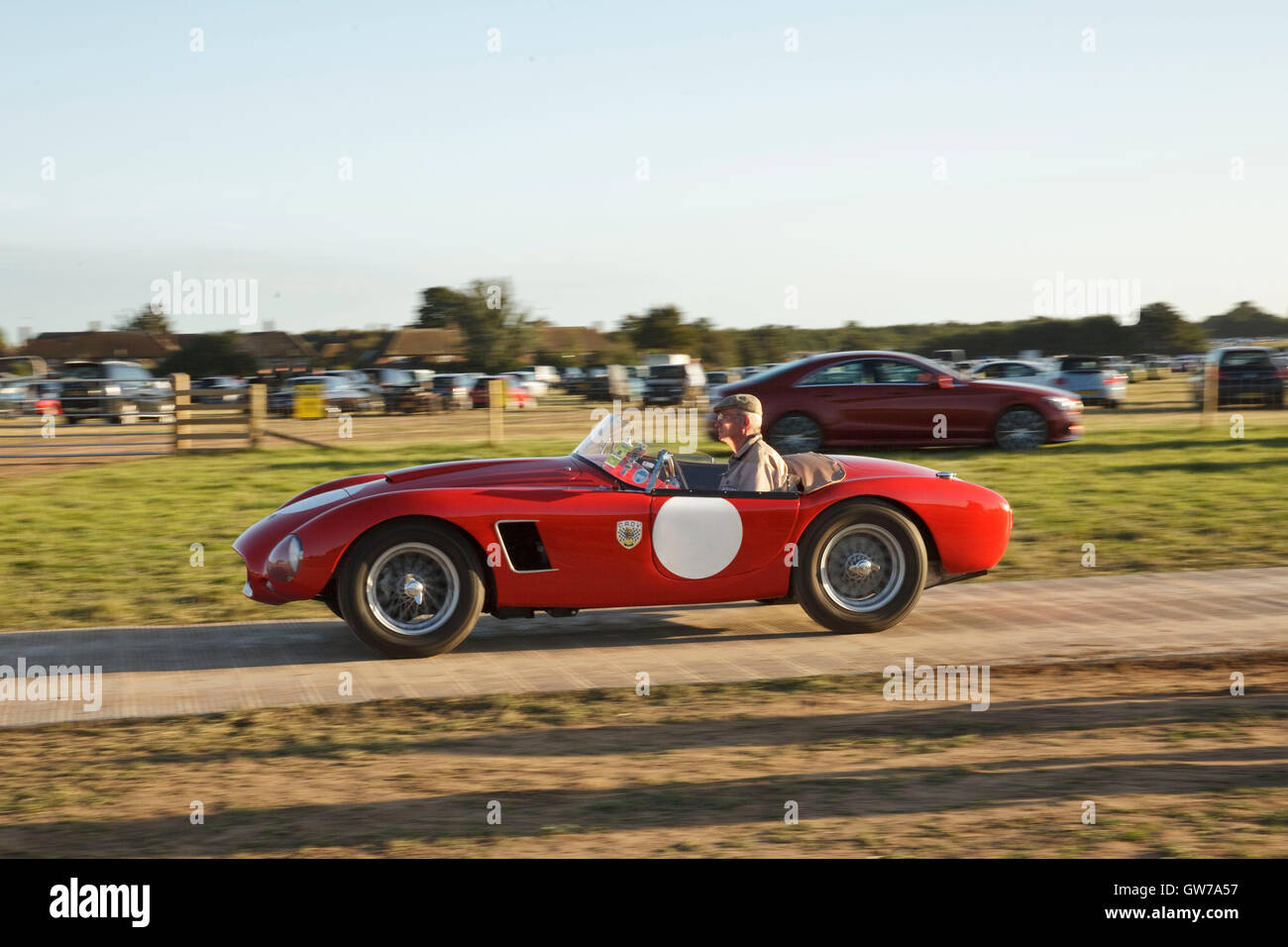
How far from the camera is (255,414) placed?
72.1 ft

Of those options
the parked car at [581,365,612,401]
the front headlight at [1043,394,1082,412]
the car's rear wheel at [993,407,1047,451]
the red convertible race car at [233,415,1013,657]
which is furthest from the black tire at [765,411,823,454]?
the parked car at [581,365,612,401]

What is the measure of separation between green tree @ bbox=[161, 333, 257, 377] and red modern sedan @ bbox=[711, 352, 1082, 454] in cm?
6005

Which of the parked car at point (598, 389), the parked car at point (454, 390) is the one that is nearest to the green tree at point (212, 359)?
the parked car at point (454, 390)

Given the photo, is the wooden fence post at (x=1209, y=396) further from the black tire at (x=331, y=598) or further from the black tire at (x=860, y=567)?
the black tire at (x=331, y=598)

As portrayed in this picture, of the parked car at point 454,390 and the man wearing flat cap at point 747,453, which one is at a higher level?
the parked car at point 454,390

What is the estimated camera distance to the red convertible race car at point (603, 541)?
257 inches

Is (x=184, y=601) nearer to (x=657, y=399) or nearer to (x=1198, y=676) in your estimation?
(x=1198, y=676)

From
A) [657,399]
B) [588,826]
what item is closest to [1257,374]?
[657,399]

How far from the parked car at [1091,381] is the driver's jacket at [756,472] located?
26.3 m

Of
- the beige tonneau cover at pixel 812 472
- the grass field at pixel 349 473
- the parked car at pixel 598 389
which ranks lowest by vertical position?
the grass field at pixel 349 473

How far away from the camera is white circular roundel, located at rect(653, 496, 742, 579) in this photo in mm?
6809

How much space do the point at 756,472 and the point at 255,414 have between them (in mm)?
16693

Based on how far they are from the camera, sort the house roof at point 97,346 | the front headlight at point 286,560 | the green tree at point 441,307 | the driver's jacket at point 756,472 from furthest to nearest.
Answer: the green tree at point 441,307, the house roof at point 97,346, the driver's jacket at point 756,472, the front headlight at point 286,560

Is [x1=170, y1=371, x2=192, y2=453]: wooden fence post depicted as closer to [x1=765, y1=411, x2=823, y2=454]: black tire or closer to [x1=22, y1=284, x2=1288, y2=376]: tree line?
[x1=765, y1=411, x2=823, y2=454]: black tire
